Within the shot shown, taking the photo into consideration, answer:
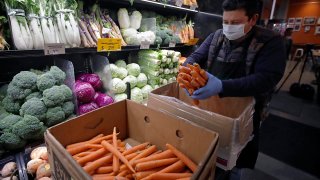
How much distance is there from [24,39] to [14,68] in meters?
0.49

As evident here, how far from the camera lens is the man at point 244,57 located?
108 centimetres

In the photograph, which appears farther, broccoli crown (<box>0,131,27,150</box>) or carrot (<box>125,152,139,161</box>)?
broccoli crown (<box>0,131,27,150</box>)

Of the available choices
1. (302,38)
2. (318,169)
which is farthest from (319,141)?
(302,38)

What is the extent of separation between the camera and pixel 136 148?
1024mm

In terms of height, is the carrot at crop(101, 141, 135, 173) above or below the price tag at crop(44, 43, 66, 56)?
below

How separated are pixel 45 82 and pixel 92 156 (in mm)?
683

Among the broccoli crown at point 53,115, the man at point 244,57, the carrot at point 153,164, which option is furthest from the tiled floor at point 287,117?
the broccoli crown at point 53,115

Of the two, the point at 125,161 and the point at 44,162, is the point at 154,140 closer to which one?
the point at 125,161

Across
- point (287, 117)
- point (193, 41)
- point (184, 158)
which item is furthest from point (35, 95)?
point (287, 117)

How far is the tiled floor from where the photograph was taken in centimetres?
213

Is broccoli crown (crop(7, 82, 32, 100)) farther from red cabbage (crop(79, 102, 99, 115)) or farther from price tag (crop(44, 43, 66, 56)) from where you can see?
red cabbage (crop(79, 102, 99, 115))

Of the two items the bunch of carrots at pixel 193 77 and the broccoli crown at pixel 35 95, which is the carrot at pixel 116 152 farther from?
the broccoli crown at pixel 35 95

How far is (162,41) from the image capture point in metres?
2.32

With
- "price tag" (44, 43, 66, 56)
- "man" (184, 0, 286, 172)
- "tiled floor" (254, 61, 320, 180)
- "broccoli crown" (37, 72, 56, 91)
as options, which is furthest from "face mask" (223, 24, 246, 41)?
"tiled floor" (254, 61, 320, 180)
